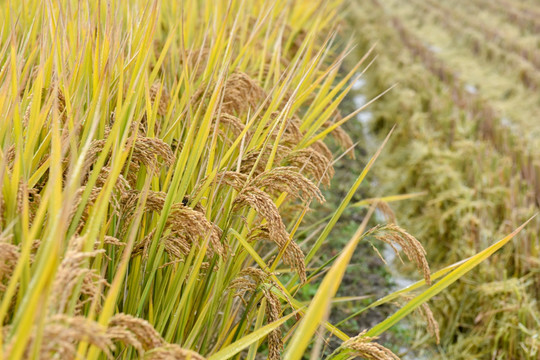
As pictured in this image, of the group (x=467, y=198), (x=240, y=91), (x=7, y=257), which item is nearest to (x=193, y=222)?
(x=7, y=257)

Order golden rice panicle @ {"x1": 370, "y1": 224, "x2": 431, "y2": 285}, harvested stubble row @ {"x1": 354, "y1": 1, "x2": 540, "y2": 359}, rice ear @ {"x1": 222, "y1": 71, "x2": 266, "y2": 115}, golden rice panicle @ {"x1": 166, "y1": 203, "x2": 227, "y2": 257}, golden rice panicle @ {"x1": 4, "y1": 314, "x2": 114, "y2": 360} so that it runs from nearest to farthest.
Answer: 1. golden rice panicle @ {"x1": 4, "y1": 314, "x2": 114, "y2": 360}
2. golden rice panicle @ {"x1": 166, "y1": 203, "x2": 227, "y2": 257}
3. golden rice panicle @ {"x1": 370, "y1": 224, "x2": 431, "y2": 285}
4. rice ear @ {"x1": 222, "y1": 71, "x2": 266, "y2": 115}
5. harvested stubble row @ {"x1": 354, "y1": 1, "x2": 540, "y2": 359}

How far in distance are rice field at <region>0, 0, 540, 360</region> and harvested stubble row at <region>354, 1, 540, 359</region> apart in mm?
14

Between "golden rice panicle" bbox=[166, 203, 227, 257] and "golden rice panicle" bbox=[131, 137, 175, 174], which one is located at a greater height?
"golden rice panicle" bbox=[131, 137, 175, 174]

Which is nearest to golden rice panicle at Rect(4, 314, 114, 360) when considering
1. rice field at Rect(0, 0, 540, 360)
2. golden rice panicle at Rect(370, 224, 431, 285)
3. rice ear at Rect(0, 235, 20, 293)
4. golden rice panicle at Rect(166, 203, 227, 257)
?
rice field at Rect(0, 0, 540, 360)

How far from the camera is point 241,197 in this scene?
108cm

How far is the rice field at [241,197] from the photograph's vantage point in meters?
0.85

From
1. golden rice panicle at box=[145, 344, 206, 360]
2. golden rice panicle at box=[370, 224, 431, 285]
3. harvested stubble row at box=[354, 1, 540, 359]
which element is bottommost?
harvested stubble row at box=[354, 1, 540, 359]

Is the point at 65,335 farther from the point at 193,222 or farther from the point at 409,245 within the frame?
the point at 409,245

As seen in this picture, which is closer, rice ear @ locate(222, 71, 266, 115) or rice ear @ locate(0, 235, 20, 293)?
rice ear @ locate(0, 235, 20, 293)

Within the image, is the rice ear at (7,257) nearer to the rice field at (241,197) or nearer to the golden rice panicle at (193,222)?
the rice field at (241,197)

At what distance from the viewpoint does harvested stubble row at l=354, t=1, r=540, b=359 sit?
2324 mm

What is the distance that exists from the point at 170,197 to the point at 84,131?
0.82 feet

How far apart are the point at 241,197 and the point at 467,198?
7.37 ft

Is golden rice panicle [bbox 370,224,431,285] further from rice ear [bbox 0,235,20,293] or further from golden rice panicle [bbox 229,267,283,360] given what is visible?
rice ear [bbox 0,235,20,293]
